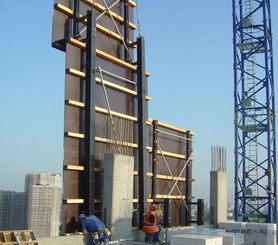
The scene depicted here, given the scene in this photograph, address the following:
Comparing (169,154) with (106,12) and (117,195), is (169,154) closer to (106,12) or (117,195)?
(117,195)

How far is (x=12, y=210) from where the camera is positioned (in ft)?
50.9

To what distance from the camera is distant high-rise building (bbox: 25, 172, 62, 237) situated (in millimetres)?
15517

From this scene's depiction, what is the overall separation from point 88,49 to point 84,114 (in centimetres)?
193

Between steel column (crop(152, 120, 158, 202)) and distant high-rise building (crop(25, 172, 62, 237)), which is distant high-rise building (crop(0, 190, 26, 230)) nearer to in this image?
distant high-rise building (crop(25, 172, 62, 237))

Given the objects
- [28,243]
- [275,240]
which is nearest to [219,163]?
[275,240]

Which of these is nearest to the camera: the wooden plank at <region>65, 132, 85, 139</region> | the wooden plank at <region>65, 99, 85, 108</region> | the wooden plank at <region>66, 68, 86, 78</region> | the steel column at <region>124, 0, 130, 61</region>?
the wooden plank at <region>65, 132, 85, 139</region>

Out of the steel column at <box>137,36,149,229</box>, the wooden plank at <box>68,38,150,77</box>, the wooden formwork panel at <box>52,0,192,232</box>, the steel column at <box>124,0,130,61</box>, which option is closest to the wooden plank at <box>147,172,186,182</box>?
the wooden formwork panel at <box>52,0,192,232</box>

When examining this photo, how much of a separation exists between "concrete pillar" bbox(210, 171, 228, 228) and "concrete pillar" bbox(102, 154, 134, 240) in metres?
6.69

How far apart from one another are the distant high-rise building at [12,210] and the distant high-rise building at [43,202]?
0.83ft

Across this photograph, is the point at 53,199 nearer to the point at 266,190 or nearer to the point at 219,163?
the point at 219,163

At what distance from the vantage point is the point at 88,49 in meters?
12.7

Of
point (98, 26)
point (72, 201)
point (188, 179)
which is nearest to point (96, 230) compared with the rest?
point (72, 201)

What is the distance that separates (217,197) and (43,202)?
7.21 meters

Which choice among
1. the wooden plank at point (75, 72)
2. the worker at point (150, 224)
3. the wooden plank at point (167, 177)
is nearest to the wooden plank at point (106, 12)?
the wooden plank at point (75, 72)
